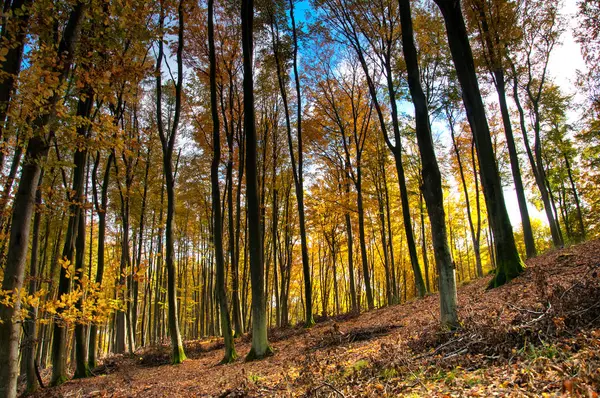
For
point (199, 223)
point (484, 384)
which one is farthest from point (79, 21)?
point (199, 223)

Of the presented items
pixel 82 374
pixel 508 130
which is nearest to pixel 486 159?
pixel 508 130

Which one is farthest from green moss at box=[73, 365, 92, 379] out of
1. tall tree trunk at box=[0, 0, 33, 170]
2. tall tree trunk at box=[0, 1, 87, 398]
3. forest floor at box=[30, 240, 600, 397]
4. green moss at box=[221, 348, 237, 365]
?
tall tree trunk at box=[0, 0, 33, 170]

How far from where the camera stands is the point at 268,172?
18.2 metres

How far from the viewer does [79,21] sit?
404 centimetres

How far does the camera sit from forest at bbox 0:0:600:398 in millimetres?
3625

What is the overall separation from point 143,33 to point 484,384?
5.05 meters

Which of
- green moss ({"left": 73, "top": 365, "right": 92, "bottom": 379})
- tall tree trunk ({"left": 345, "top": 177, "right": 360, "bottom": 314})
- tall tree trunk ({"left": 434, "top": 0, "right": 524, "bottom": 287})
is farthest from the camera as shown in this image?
tall tree trunk ({"left": 345, "top": 177, "right": 360, "bottom": 314})

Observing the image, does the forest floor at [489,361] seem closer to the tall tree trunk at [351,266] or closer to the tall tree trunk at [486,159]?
the tall tree trunk at [486,159]

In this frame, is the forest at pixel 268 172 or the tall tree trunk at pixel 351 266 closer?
the forest at pixel 268 172

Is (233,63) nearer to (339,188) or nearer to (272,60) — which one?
(272,60)

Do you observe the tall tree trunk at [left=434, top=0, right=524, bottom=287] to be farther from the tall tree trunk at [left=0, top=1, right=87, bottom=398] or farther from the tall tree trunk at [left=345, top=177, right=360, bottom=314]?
the tall tree trunk at [left=0, top=1, right=87, bottom=398]

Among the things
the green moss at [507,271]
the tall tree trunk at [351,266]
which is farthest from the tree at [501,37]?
the tall tree trunk at [351,266]

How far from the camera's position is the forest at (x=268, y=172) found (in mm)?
3625

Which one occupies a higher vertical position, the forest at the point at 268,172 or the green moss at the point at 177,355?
the forest at the point at 268,172
